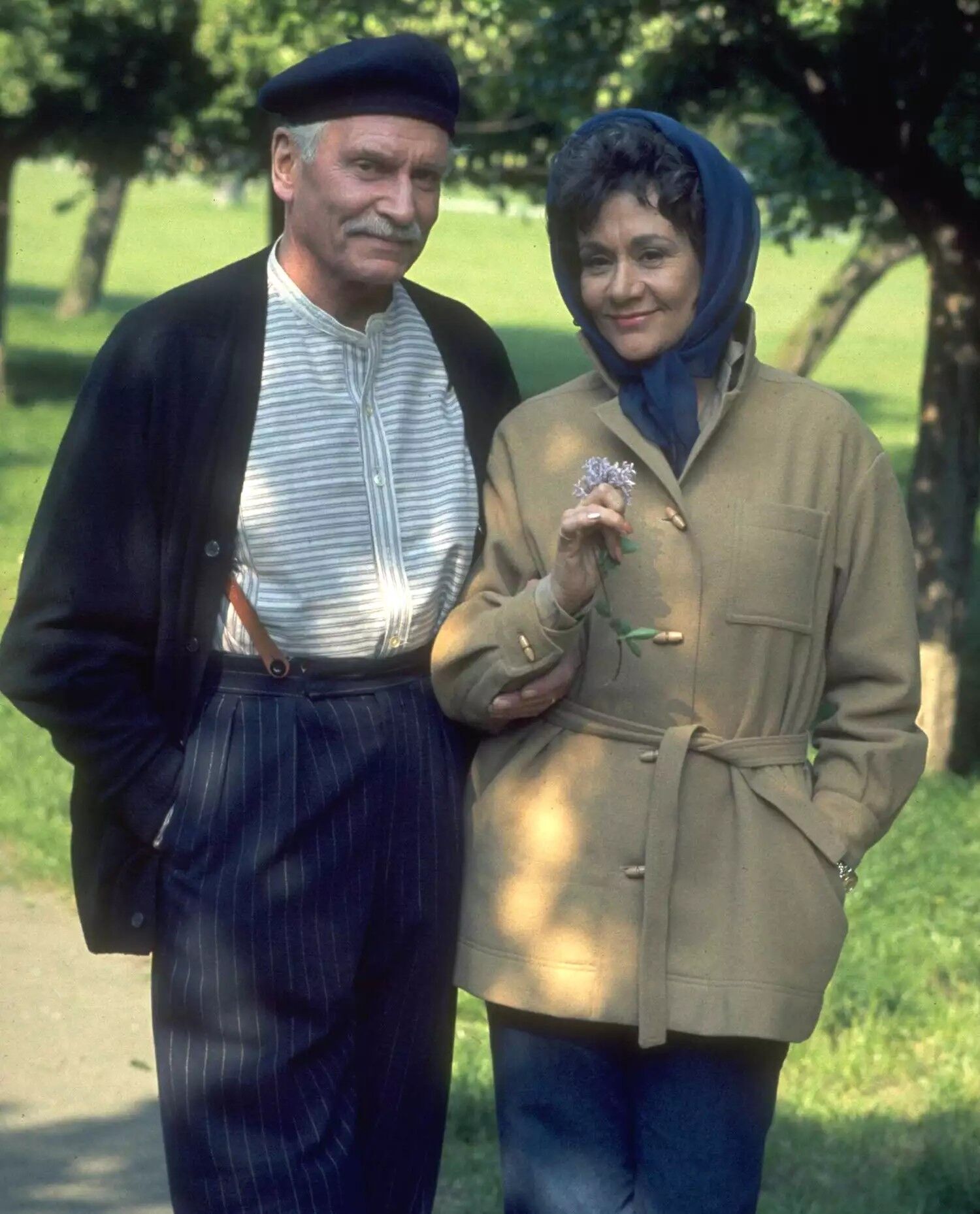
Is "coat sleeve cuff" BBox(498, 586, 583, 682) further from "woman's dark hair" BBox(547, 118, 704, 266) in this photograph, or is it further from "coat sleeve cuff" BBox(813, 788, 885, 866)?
"woman's dark hair" BBox(547, 118, 704, 266)

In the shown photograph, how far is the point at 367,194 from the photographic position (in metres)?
3.18

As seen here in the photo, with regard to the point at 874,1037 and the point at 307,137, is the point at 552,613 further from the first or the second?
the point at 874,1037

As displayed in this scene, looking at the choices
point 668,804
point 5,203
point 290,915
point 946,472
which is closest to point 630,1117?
point 668,804

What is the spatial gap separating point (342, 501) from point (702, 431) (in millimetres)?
572

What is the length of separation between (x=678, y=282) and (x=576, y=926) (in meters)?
0.99

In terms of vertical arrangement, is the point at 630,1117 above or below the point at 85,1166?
above

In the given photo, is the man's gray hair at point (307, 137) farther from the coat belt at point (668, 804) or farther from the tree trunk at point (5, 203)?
the tree trunk at point (5, 203)

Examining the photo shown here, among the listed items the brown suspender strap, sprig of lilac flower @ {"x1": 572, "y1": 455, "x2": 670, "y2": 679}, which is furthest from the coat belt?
the brown suspender strap

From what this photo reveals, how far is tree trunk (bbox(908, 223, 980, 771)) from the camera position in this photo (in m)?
8.64

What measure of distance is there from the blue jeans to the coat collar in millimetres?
836

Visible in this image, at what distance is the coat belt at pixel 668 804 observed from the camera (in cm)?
306

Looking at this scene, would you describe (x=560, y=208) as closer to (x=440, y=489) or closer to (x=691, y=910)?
(x=440, y=489)

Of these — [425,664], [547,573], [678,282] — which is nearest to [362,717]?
[425,664]

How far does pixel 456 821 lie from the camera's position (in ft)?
10.9
